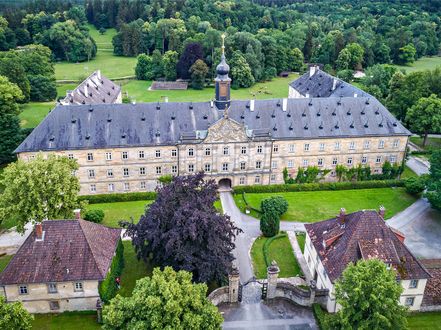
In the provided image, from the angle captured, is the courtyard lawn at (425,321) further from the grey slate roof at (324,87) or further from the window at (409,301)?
the grey slate roof at (324,87)

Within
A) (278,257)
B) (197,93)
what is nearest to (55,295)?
(278,257)

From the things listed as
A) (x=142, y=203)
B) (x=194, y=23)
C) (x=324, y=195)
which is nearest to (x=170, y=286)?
(x=142, y=203)

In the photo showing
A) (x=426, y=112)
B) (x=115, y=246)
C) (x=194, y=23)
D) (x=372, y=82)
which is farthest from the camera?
(x=194, y=23)

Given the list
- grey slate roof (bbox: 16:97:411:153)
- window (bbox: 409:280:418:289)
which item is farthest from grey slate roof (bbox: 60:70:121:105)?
window (bbox: 409:280:418:289)

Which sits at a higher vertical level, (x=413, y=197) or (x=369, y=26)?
(x=369, y=26)

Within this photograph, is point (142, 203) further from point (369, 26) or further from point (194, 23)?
point (369, 26)

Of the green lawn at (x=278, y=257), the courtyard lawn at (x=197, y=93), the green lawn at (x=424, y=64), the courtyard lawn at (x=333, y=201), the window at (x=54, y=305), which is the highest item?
the green lawn at (x=424, y=64)

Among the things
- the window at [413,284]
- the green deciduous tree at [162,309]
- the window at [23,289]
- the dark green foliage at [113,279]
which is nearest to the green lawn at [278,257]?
the window at [413,284]
